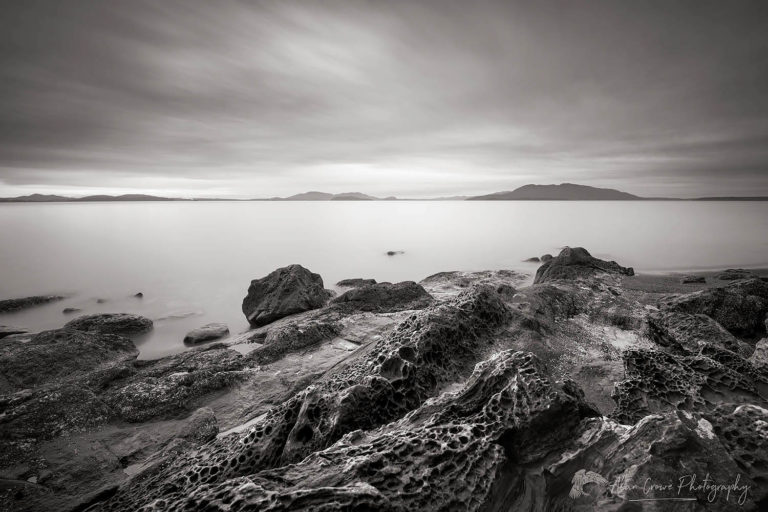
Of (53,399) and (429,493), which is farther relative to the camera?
(53,399)

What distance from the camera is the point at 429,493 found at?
2.67 m

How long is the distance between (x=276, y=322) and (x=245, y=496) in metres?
9.51

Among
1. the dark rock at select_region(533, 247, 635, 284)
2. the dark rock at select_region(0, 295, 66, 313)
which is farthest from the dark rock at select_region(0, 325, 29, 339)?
the dark rock at select_region(533, 247, 635, 284)

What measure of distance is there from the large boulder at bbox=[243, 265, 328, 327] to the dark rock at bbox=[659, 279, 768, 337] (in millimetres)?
10149

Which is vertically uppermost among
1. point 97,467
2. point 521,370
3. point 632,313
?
point 521,370

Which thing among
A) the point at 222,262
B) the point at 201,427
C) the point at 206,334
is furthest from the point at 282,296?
the point at 222,262

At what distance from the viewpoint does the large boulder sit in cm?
1200

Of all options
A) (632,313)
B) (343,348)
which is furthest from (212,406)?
(632,313)

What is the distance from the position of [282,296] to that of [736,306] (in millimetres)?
12421

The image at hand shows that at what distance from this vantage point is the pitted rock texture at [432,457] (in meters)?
2.46

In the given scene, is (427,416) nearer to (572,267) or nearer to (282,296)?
(282,296)

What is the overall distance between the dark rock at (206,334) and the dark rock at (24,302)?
366 inches

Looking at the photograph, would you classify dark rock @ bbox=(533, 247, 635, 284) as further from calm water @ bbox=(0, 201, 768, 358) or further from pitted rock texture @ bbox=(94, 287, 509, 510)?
pitted rock texture @ bbox=(94, 287, 509, 510)

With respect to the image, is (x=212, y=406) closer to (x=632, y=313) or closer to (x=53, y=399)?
(x=53, y=399)
